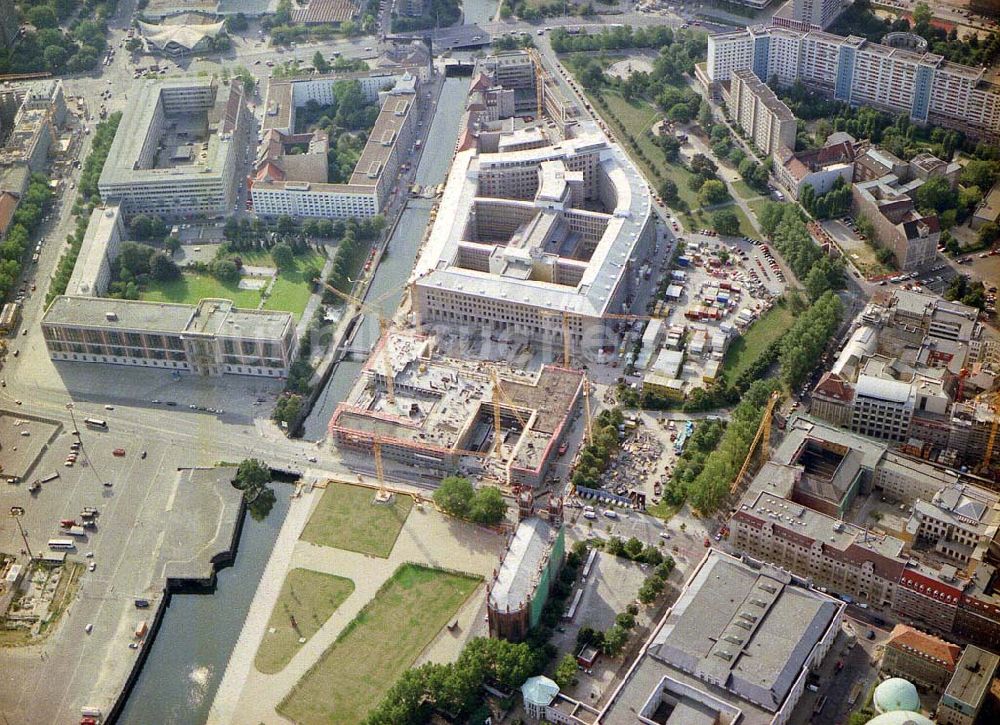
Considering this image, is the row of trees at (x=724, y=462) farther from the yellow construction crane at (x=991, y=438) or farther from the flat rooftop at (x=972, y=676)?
the flat rooftop at (x=972, y=676)

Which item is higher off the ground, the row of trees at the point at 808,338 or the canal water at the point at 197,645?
the row of trees at the point at 808,338

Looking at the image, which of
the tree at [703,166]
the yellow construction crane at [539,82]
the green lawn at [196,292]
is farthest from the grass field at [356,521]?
the yellow construction crane at [539,82]

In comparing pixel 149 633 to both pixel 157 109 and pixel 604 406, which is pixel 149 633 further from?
pixel 157 109

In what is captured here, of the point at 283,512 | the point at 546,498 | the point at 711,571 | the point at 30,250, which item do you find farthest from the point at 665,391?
the point at 30,250

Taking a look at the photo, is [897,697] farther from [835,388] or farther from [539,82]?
[539,82]

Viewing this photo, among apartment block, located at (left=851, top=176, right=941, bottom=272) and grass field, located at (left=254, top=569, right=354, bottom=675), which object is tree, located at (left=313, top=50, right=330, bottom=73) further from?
grass field, located at (left=254, top=569, right=354, bottom=675)

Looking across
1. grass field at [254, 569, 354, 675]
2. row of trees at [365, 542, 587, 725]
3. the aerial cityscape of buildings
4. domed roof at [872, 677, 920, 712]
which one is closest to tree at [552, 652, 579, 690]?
the aerial cityscape of buildings

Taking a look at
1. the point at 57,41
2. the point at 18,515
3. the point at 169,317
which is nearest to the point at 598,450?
the point at 169,317
